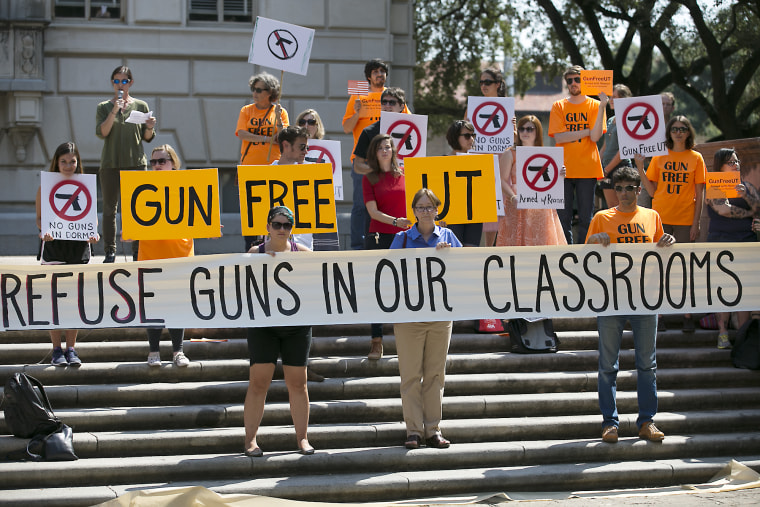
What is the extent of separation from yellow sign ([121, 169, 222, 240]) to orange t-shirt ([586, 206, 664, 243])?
120 inches

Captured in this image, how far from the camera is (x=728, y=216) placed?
32.8 feet

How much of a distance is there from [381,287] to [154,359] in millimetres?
2124

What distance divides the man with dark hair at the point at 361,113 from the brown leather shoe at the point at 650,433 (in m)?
3.41

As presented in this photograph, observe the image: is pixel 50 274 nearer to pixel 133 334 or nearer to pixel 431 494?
pixel 133 334

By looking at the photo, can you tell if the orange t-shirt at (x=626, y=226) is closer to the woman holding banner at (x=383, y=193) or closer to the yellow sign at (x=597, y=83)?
the woman holding banner at (x=383, y=193)

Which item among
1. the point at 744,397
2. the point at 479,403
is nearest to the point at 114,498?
the point at 479,403

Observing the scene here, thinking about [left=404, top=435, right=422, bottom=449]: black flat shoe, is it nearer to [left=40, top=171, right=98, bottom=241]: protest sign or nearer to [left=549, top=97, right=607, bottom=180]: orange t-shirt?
[left=40, top=171, right=98, bottom=241]: protest sign

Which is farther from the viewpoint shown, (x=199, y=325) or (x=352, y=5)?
(x=352, y=5)

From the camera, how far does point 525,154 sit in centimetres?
969

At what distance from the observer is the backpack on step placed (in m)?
9.60

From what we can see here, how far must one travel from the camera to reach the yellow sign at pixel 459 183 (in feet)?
27.5

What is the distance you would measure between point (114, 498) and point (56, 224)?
8.98 feet

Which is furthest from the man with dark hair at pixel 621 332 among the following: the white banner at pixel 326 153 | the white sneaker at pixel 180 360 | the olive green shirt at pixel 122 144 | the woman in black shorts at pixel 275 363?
the olive green shirt at pixel 122 144

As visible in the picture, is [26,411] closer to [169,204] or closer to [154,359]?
[154,359]
